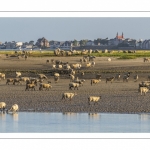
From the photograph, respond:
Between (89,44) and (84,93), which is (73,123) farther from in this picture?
(89,44)

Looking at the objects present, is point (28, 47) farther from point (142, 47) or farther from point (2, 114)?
point (2, 114)

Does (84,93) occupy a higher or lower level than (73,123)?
higher

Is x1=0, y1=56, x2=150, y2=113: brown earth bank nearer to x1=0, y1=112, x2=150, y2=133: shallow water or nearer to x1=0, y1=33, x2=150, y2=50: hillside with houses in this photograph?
x1=0, y1=112, x2=150, y2=133: shallow water

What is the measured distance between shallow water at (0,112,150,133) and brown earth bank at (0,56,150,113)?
2.99ft

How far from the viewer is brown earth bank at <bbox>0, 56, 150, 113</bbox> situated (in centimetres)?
1936

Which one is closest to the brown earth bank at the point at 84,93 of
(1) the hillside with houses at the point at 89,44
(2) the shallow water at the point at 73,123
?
(2) the shallow water at the point at 73,123

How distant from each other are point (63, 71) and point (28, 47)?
25.1 metres

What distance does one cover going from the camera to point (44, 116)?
1781 cm

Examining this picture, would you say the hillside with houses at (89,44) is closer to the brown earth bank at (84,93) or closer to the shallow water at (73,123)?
the brown earth bank at (84,93)

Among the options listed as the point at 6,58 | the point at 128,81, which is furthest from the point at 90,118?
the point at 6,58

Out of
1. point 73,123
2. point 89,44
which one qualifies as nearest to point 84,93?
point 73,123

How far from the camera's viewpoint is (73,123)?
16.6 metres

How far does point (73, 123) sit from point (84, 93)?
6803mm
